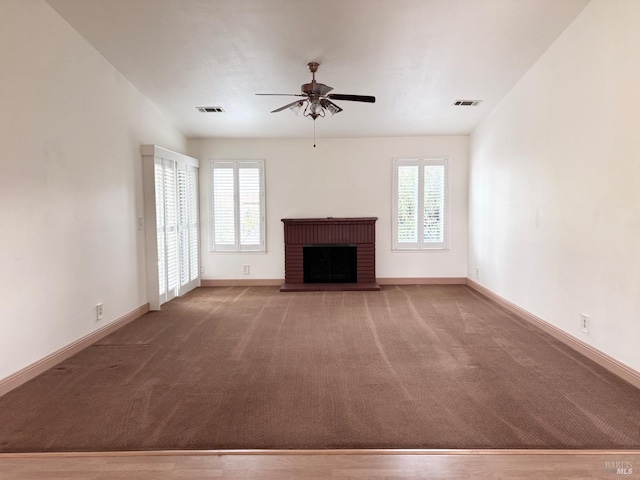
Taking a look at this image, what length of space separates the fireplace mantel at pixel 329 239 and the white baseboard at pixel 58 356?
2.77 m

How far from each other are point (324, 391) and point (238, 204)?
4858 mm

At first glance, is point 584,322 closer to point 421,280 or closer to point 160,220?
point 421,280

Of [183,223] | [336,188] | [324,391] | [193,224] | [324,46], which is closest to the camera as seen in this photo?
[324,391]

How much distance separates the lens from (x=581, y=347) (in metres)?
3.66

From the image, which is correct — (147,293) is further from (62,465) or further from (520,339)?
(520,339)

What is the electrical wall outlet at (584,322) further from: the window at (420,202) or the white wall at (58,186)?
the white wall at (58,186)

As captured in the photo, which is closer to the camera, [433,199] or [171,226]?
[171,226]

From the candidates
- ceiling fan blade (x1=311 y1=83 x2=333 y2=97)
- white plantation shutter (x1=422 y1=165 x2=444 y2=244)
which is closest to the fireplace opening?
white plantation shutter (x1=422 y1=165 x2=444 y2=244)

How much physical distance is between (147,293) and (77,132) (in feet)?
7.66

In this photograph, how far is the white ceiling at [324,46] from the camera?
369cm

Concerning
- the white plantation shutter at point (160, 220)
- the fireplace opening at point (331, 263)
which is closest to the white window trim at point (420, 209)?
the fireplace opening at point (331, 263)

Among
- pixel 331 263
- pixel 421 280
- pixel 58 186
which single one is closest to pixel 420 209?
pixel 421 280

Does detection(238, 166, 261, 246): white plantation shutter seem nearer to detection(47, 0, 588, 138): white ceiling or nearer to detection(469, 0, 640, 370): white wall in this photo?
detection(47, 0, 588, 138): white ceiling

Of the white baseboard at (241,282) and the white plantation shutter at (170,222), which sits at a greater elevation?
the white plantation shutter at (170,222)
